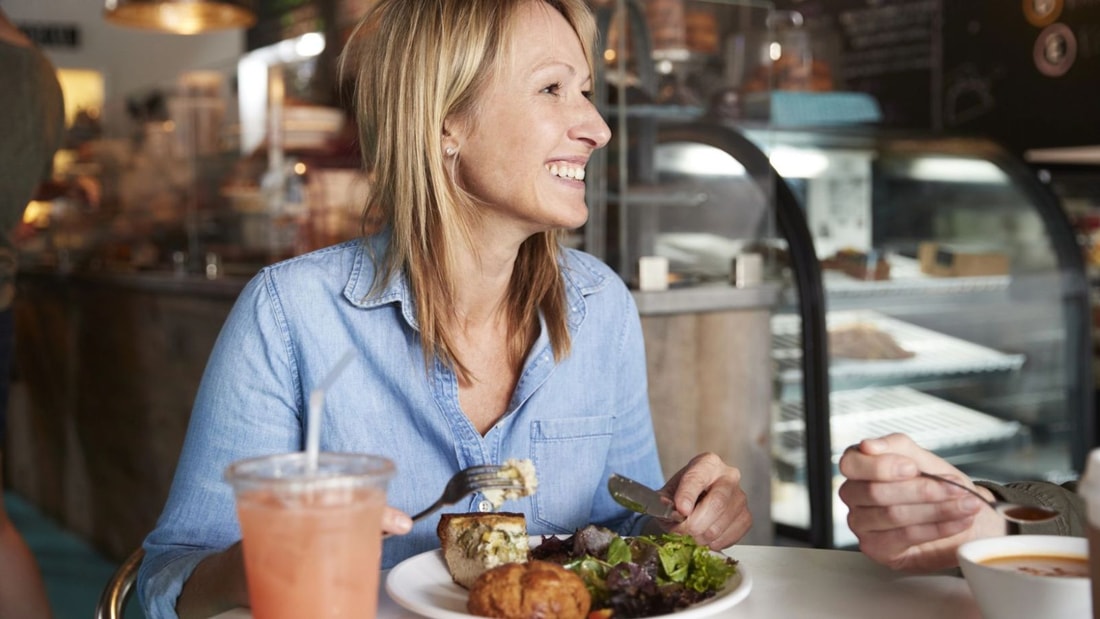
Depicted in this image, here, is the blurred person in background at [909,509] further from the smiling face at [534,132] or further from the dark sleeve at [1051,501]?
the smiling face at [534,132]

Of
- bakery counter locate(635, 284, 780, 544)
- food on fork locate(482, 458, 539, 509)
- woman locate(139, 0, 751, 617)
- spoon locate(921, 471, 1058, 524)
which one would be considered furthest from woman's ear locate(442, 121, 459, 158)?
bakery counter locate(635, 284, 780, 544)

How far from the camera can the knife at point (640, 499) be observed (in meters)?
1.32

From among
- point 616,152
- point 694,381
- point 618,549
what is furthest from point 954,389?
point 618,549

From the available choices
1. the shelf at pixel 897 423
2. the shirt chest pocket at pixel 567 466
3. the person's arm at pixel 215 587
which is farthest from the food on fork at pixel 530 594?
the shelf at pixel 897 423

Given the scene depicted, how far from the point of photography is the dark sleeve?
1.23 m

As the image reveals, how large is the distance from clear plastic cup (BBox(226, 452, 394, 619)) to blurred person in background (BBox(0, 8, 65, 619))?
7.85ft

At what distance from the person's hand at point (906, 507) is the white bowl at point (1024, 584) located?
0.09 m

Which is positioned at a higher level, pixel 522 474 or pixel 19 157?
pixel 19 157

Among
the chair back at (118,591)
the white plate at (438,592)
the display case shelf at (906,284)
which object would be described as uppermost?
the display case shelf at (906,284)

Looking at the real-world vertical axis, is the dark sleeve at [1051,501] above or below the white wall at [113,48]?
below

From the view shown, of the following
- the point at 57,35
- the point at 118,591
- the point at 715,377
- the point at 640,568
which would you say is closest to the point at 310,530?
the point at 640,568

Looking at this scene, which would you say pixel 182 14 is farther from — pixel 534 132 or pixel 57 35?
pixel 57 35

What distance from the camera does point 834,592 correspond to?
1.18 metres

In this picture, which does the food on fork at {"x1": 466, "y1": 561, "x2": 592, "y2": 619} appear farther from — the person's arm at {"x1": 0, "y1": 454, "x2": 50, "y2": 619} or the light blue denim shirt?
the person's arm at {"x1": 0, "y1": 454, "x2": 50, "y2": 619}
